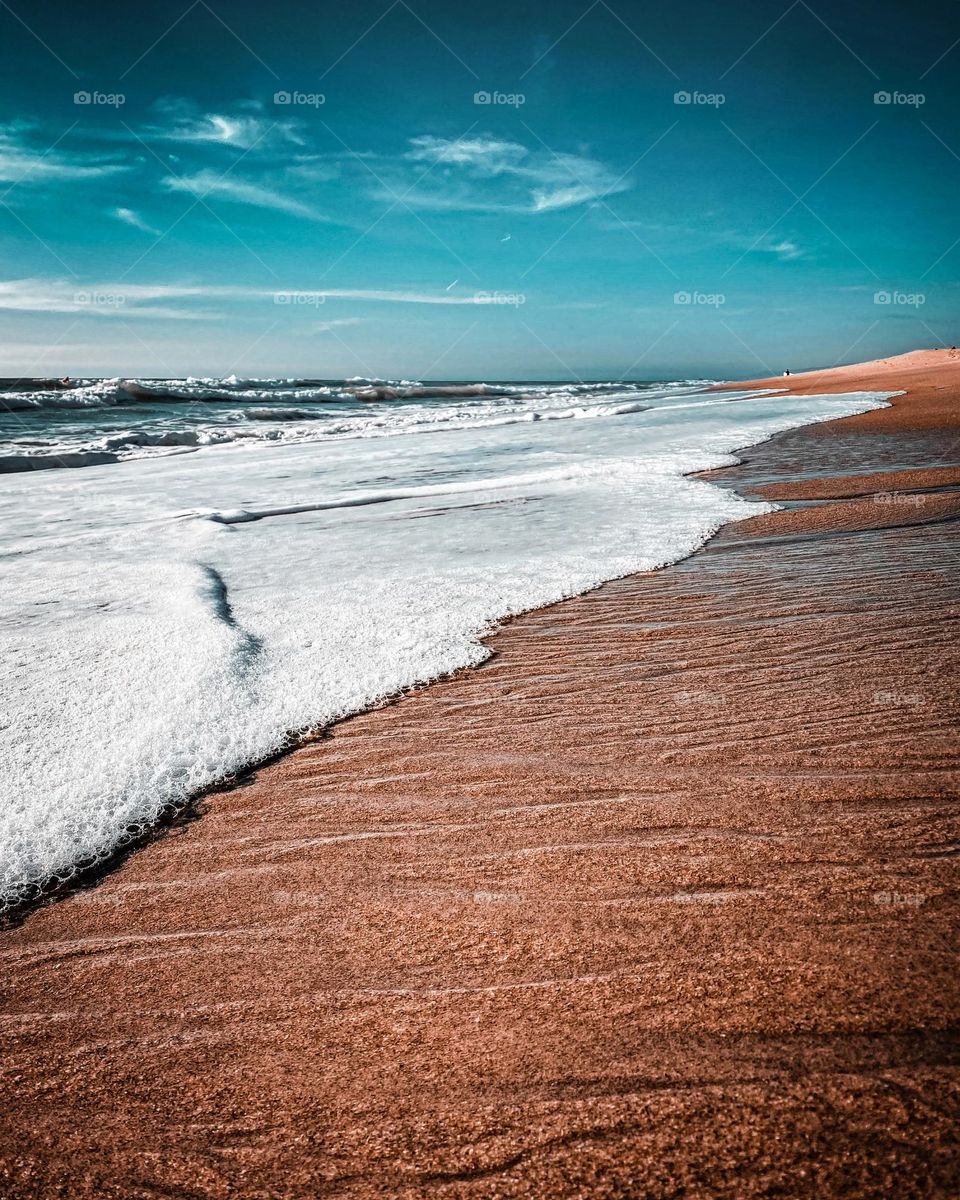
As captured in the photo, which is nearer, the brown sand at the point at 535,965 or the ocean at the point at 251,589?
the brown sand at the point at 535,965

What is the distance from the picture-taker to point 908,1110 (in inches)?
42.1

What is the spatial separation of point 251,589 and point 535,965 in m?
3.12

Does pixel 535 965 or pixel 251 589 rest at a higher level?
pixel 251 589

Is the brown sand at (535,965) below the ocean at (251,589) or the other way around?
below

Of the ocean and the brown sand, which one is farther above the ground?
the ocean

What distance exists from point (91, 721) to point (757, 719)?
2167 millimetres

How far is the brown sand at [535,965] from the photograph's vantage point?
1.08 m

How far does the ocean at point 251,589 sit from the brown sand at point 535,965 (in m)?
0.24

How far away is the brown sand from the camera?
3.55 feet

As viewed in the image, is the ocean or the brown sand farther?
the ocean

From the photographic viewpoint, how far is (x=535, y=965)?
1.43 meters

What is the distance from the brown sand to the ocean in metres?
0.24

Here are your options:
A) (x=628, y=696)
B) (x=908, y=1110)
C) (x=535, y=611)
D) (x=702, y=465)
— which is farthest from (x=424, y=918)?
(x=702, y=465)

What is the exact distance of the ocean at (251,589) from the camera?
2.27 m
